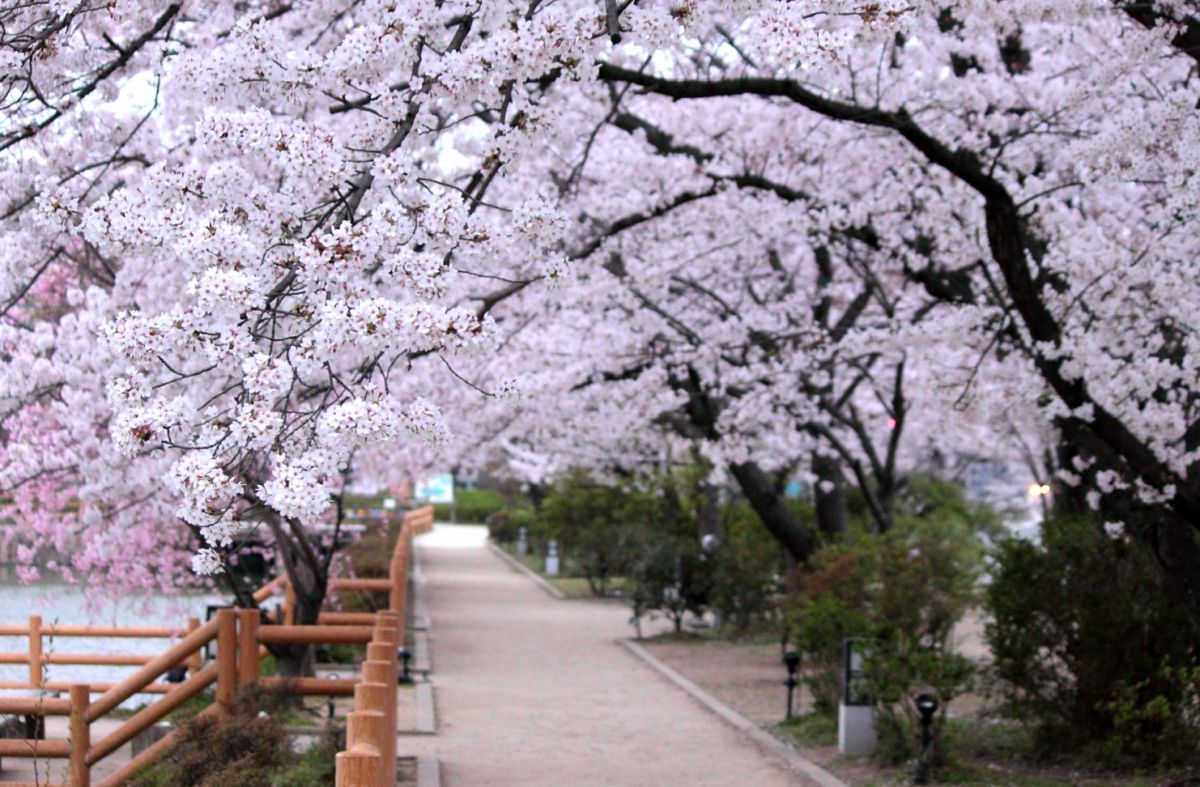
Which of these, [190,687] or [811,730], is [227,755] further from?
[811,730]

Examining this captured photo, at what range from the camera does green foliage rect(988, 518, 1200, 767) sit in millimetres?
9141

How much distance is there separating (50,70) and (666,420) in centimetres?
1466

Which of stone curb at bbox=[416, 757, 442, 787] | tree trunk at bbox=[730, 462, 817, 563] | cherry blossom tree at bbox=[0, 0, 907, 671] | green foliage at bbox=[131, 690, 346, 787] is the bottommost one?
stone curb at bbox=[416, 757, 442, 787]

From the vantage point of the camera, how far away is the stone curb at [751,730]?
9891 mm

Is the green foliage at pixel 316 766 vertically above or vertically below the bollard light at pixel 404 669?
above

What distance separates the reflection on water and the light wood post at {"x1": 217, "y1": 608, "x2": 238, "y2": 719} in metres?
4.39

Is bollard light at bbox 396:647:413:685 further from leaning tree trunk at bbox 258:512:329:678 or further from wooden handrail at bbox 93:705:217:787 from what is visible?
wooden handrail at bbox 93:705:217:787

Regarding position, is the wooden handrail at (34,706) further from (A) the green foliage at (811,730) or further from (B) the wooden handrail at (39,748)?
(A) the green foliage at (811,730)

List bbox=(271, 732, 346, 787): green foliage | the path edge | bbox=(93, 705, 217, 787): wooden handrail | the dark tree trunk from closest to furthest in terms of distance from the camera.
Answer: bbox=(271, 732, 346, 787): green foliage
bbox=(93, 705, 217, 787): wooden handrail
the dark tree trunk
the path edge

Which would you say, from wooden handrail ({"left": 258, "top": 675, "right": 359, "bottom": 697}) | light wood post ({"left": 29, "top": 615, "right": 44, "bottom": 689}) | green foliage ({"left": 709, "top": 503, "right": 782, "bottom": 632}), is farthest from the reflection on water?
green foliage ({"left": 709, "top": 503, "right": 782, "bottom": 632})

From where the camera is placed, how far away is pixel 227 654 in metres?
9.27

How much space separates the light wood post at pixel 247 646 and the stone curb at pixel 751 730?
3971mm

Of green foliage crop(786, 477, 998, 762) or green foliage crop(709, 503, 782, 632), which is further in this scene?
green foliage crop(709, 503, 782, 632)

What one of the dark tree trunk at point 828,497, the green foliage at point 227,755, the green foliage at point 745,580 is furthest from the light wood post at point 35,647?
the dark tree trunk at point 828,497
